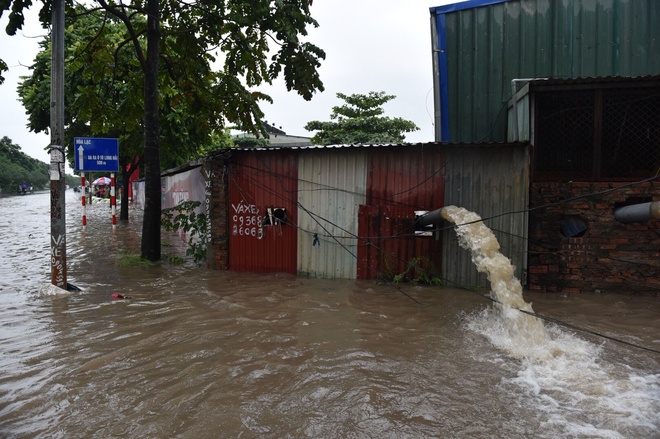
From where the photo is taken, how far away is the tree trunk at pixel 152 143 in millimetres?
8883

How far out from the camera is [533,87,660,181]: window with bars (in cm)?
684

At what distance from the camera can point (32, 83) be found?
16.6m

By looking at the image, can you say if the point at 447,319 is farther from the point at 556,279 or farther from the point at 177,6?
the point at 177,6

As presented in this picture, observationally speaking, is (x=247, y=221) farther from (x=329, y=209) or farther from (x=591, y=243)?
(x=591, y=243)

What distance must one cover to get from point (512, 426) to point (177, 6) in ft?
33.9

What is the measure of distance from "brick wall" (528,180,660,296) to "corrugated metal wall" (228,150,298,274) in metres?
4.02

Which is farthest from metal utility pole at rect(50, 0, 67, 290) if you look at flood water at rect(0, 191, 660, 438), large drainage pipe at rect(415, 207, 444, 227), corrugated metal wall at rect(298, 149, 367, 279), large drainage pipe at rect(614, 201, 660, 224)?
large drainage pipe at rect(614, 201, 660, 224)

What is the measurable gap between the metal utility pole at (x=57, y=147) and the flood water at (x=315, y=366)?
0.54 meters

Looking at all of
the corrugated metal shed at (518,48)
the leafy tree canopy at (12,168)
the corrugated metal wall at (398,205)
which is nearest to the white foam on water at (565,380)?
the corrugated metal wall at (398,205)

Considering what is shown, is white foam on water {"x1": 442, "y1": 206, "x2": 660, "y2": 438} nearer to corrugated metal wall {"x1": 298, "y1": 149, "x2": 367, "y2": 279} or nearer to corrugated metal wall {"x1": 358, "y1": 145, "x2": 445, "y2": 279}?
corrugated metal wall {"x1": 358, "y1": 145, "x2": 445, "y2": 279}

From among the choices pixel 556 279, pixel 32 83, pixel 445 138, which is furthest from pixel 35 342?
pixel 32 83

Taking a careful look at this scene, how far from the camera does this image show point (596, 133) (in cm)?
679

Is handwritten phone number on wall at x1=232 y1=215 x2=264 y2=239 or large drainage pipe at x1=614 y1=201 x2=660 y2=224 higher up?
large drainage pipe at x1=614 y1=201 x2=660 y2=224

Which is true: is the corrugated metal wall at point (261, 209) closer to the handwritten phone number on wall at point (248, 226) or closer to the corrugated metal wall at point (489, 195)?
the handwritten phone number on wall at point (248, 226)
